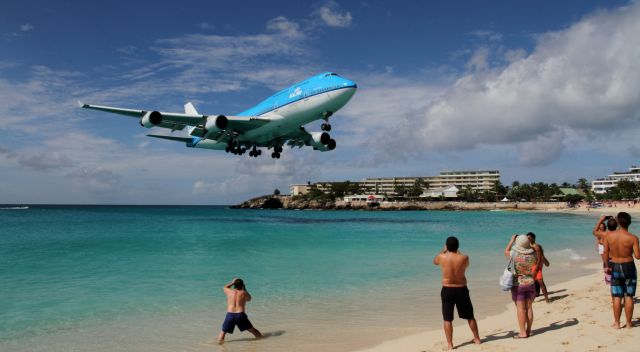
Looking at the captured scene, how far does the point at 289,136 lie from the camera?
37719 mm

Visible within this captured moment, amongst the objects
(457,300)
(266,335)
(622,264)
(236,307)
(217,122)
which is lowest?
(266,335)

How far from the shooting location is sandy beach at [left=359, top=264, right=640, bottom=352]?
25.5ft

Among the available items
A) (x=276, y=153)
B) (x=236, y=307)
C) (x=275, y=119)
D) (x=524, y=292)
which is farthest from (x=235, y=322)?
(x=276, y=153)

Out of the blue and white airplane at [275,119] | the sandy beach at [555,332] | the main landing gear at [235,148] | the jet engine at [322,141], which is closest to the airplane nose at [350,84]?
the blue and white airplane at [275,119]

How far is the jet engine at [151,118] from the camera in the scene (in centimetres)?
3027

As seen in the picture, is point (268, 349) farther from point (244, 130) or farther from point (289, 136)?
point (289, 136)

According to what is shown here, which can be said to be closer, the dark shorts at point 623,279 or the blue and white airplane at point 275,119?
the dark shorts at point 623,279

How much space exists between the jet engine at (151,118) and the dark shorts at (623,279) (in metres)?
27.9

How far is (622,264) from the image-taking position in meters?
8.16

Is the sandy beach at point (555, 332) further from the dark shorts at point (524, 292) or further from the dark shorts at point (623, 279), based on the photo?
the dark shorts at point (524, 292)

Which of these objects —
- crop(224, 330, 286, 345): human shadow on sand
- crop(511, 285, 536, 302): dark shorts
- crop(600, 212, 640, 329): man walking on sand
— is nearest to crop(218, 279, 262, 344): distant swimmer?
crop(224, 330, 286, 345): human shadow on sand

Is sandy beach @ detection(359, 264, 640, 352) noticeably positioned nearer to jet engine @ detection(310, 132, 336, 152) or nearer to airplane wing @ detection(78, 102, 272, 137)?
airplane wing @ detection(78, 102, 272, 137)

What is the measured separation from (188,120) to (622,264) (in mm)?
29123

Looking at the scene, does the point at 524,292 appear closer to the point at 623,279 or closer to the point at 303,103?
the point at 623,279
